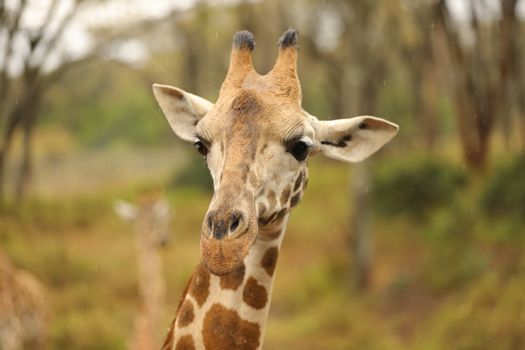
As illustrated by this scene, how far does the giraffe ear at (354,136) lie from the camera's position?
3.91 m

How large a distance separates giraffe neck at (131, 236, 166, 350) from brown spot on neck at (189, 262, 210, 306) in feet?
14.9

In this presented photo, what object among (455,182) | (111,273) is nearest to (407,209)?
(455,182)

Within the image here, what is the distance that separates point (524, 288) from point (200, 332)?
7.28 m

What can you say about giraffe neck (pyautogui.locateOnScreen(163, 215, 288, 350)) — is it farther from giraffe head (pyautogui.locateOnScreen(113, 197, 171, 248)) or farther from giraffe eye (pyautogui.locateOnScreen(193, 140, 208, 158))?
giraffe head (pyautogui.locateOnScreen(113, 197, 171, 248))

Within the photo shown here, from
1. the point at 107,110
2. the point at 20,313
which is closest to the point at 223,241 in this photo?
the point at 20,313

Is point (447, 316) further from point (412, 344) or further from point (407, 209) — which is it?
point (407, 209)

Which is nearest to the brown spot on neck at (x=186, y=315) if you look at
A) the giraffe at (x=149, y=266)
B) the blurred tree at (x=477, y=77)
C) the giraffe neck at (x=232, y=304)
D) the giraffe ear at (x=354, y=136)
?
the giraffe neck at (x=232, y=304)

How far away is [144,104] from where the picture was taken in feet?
184

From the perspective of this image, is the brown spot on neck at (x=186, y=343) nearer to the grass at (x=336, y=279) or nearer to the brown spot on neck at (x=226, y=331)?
the brown spot on neck at (x=226, y=331)

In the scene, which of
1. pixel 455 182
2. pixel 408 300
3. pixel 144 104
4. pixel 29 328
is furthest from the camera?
pixel 144 104

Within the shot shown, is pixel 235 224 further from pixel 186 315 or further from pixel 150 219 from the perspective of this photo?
pixel 150 219

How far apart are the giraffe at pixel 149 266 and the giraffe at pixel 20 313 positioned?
1409 mm

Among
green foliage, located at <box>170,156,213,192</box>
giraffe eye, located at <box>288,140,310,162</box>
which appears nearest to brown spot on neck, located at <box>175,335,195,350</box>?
giraffe eye, located at <box>288,140,310,162</box>

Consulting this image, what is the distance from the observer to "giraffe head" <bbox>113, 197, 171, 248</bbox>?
392 inches
